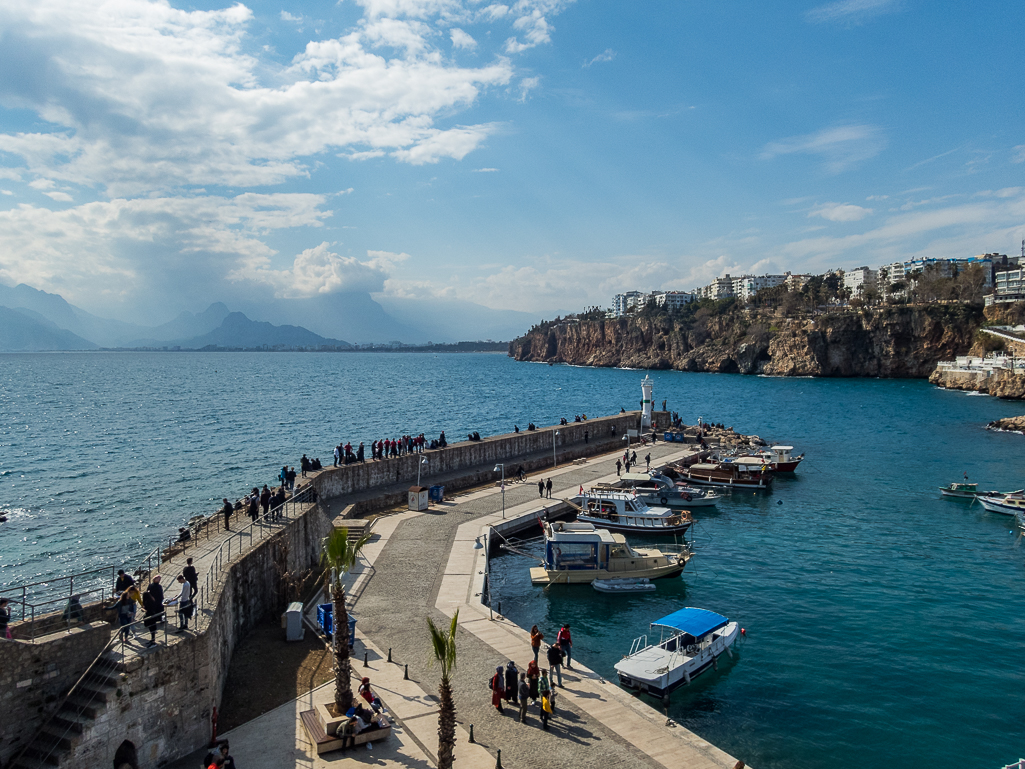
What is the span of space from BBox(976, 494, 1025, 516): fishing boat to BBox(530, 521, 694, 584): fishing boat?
75.9ft

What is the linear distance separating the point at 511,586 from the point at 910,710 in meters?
13.8

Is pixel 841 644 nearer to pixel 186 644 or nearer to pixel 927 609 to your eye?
pixel 927 609

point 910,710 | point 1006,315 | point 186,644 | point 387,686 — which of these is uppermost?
point 1006,315

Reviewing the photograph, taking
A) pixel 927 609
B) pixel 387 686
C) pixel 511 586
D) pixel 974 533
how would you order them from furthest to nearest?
1. pixel 974 533
2. pixel 511 586
3. pixel 927 609
4. pixel 387 686

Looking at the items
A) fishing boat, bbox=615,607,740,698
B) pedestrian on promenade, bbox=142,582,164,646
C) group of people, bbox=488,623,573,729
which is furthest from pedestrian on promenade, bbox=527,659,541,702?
pedestrian on promenade, bbox=142,582,164,646

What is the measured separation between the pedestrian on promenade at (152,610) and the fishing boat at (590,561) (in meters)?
15.7

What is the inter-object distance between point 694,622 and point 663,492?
18.8 meters

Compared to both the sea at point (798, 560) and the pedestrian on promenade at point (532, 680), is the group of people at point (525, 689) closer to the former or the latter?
the pedestrian on promenade at point (532, 680)

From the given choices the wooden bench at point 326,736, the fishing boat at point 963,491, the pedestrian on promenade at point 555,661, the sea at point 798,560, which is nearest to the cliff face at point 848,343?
the sea at point 798,560

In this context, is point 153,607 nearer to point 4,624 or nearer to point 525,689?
point 4,624

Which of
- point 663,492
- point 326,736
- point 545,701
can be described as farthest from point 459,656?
point 663,492

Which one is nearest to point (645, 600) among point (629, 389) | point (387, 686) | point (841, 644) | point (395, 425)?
point (841, 644)

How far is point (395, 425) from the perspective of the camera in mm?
77125

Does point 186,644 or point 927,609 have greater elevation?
point 186,644
